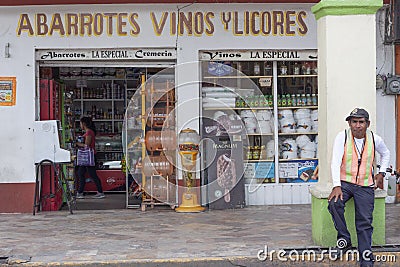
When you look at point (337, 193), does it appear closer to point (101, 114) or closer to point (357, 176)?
point (357, 176)

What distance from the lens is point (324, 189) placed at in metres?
8.14

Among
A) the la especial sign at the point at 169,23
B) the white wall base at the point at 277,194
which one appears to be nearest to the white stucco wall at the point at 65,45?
the la especial sign at the point at 169,23

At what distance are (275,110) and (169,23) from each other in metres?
2.23

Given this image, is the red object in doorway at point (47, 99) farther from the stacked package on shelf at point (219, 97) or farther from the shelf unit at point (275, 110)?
the shelf unit at point (275, 110)

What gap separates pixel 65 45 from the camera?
1106 cm

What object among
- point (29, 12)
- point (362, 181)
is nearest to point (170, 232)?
point (362, 181)

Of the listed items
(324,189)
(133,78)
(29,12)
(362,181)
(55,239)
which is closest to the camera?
(362,181)

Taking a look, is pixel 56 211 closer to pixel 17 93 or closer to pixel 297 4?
pixel 17 93

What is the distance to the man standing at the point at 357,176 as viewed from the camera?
24.7 ft

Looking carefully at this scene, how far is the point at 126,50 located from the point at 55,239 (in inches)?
137

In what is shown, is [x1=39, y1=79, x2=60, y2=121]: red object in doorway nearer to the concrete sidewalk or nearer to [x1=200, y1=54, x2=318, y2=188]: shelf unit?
the concrete sidewalk

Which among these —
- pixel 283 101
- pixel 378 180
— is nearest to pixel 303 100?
pixel 283 101

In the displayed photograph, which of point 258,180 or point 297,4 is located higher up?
point 297,4

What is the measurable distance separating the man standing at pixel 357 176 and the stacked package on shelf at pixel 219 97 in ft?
13.2
